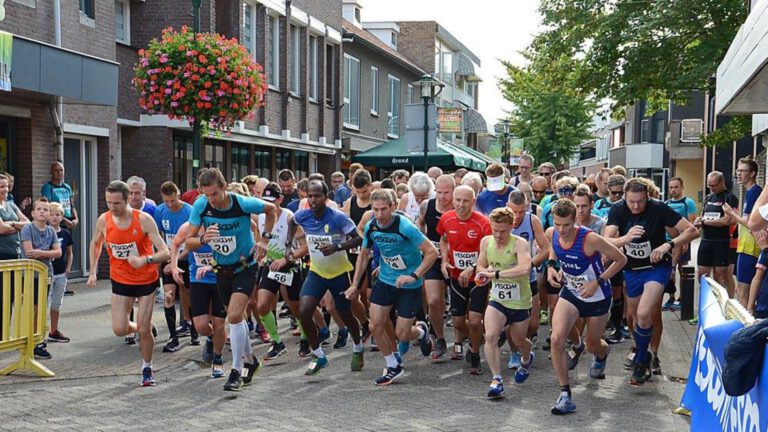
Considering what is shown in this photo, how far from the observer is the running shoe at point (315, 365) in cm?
920

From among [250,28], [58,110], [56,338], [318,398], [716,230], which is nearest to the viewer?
[318,398]

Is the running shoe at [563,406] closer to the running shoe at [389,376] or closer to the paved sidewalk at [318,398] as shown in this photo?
the paved sidewalk at [318,398]

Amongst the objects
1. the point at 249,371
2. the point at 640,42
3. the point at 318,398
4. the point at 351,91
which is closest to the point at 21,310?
the point at 249,371

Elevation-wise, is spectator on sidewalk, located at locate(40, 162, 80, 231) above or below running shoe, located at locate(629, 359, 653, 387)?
above

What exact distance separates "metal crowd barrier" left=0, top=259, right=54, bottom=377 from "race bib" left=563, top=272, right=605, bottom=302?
472cm

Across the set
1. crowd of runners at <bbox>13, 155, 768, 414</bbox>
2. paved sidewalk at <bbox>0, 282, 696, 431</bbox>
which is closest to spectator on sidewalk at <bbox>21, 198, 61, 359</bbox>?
crowd of runners at <bbox>13, 155, 768, 414</bbox>

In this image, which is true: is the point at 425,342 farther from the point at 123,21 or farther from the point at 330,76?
the point at 330,76

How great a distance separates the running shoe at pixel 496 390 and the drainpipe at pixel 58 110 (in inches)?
390

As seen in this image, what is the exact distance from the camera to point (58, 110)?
15641mm

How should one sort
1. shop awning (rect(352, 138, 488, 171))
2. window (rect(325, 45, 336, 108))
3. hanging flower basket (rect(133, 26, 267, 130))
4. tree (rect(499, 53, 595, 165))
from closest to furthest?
hanging flower basket (rect(133, 26, 267, 130))
shop awning (rect(352, 138, 488, 171))
window (rect(325, 45, 336, 108))
tree (rect(499, 53, 595, 165))

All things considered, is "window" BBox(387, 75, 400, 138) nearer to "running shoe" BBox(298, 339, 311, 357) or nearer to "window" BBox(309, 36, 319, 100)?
"window" BBox(309, 36, 319, 100)

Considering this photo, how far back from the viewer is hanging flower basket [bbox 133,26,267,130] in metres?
14.3

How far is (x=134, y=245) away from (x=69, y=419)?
195 centimetres

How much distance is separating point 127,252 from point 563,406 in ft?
13.2
